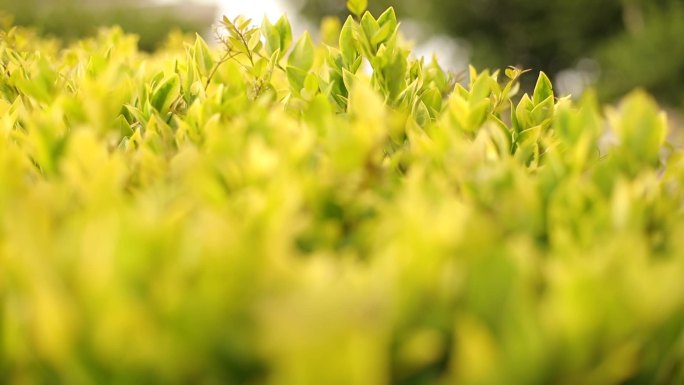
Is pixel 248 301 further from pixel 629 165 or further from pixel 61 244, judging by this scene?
pixel 629 165

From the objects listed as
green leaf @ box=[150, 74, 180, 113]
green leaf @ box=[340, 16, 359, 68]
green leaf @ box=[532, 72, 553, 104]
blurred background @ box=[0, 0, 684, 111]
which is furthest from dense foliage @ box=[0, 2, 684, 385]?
blurred background @ box=[0, 0, 684, 111]

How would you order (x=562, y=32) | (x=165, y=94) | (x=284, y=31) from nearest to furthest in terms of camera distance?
1. (x=165, y=94)
2. (x=284, y=31)
3. (x=562, y=32)

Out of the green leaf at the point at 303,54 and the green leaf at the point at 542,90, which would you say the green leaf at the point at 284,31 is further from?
the green leaf at the point at 542,90

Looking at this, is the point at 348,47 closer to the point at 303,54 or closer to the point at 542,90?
the point at 303,54

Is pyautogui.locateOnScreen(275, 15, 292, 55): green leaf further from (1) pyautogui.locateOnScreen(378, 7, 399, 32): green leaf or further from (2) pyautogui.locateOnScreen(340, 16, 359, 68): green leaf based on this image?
(1) pyautogui.locateOnScreen(378, 7, 399, 32): green leaf

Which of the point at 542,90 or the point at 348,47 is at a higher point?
the point at 348,47

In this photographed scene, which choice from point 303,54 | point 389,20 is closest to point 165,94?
point 303,54
